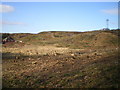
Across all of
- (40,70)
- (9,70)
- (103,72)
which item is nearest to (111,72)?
(103,72)

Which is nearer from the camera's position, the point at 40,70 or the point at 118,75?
the point at 118,75

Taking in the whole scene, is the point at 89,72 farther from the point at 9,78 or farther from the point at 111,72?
the point at 9,78

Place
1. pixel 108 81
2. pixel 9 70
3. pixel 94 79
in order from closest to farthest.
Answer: pixel 108 81 < pixel 94 79 < pixel 9 70

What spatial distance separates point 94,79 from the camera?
25.8 feet

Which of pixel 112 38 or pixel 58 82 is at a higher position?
pixel 112 38

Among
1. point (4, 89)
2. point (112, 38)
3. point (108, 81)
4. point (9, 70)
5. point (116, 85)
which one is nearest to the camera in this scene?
point (116, 85)

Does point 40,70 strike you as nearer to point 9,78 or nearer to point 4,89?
point 9,78

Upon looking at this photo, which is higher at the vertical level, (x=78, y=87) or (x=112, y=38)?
(x=112, y=38)

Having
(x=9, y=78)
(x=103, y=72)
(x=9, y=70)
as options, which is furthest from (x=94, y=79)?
(x=9, y=70)

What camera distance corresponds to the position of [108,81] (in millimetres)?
7277

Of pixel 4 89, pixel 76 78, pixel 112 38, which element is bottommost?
pixel 4 89

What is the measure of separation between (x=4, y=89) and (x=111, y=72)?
5726 millimetres

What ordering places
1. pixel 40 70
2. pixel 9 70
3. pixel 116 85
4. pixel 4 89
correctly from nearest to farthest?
1. pixel 116 85
2. pixel 4 89
3. pixel 40 70
4. pixel 9 70

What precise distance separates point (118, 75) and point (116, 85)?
0.93m
